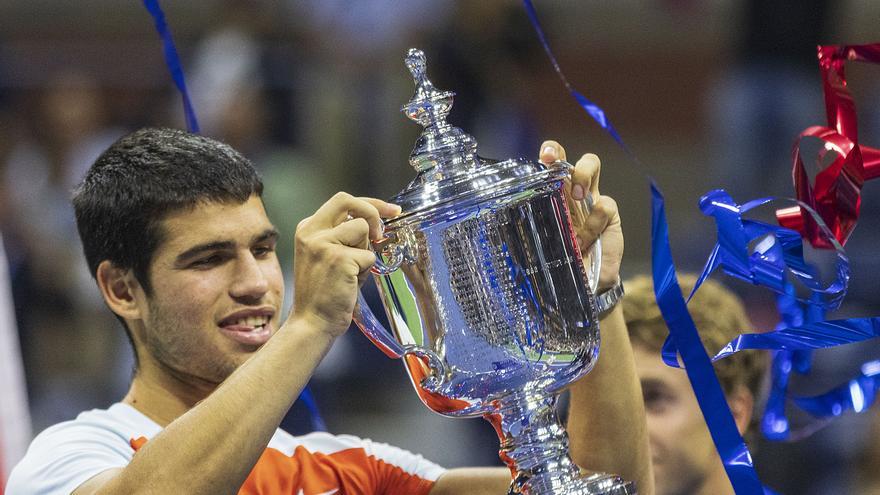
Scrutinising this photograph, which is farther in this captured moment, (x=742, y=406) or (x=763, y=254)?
(x=742, y=406)

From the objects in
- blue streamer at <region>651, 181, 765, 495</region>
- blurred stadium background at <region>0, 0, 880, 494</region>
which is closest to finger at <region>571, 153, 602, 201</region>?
blue streamer at <region>651, 181, 765, 495</region>

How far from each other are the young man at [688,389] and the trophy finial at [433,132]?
954mm

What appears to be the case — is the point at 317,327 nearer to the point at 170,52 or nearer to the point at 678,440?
the point at 170,52

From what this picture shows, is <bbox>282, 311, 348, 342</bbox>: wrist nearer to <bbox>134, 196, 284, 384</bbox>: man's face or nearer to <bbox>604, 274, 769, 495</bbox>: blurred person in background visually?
<bbox>134, 196, 284, 384</bbox>: man's face

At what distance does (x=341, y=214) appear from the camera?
1.65 metres

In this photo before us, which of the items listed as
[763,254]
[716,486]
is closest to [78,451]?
[763,254]

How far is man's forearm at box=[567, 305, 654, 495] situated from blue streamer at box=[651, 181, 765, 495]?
24cm

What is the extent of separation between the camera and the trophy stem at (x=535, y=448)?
168cm

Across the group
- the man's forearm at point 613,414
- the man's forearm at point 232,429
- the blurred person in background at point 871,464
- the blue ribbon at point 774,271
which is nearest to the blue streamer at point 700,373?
the blue ribbon at point 774,271

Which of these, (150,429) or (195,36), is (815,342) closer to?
(150,429)

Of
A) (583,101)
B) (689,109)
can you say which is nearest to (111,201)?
(583,101)

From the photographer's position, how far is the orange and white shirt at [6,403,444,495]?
1.90 meters

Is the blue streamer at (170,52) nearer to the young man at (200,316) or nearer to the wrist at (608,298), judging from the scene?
the young man at (200,316)

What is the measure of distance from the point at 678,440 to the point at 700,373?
2.61ft
